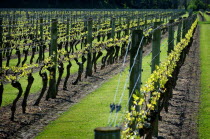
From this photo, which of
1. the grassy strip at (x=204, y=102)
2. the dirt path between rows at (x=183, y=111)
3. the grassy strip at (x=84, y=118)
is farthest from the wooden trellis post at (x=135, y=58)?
the grassy strip at (x=204, y=102)

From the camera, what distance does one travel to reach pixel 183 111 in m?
10.9

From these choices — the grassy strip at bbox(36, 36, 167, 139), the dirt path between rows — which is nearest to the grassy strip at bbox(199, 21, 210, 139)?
the dirt path between rows

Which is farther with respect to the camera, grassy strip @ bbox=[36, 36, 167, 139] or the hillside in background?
the hillside in background

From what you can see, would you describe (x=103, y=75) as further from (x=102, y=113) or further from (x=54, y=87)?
(x=102, y=113)

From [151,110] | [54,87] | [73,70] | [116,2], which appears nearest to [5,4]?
[116,2]

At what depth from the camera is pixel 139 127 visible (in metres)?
5.99

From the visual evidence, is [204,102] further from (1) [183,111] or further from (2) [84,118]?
(2) [84,118]

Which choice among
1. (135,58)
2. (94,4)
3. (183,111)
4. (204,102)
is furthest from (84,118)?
(94,4)

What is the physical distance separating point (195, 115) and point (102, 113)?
2173 mm

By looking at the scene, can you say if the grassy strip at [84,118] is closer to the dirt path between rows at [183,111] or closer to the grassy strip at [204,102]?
the dirt path between rows at [183,111]

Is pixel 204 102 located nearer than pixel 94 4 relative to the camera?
Yes

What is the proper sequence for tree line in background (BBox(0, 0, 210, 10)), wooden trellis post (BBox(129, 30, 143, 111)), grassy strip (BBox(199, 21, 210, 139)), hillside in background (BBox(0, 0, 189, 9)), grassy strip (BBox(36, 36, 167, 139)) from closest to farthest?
1. wooden trellis post (BBox(129, 30, 143, 111))
2. grassy strip (BBox(36, 36, 167, 139))
3. grassy strip (BBox(199, 21, 210, 139))
4. hillside in background (BBox(0, 0, 189, 9))
5. tree line in background (BBox(0, 0, 210, 10))

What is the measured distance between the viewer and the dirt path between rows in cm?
897

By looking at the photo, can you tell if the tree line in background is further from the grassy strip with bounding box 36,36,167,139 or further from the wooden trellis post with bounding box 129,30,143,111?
the wooden trellis post with bounding box 129,30,143,111
